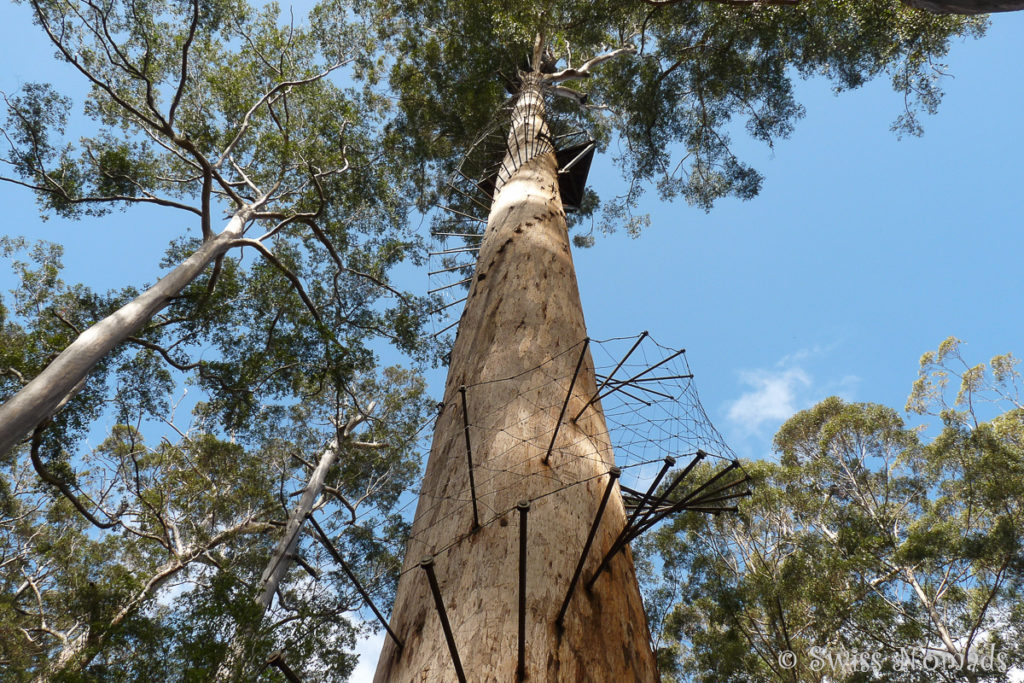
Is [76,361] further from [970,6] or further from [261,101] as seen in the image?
[970,6]

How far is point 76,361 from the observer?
4.61 metres

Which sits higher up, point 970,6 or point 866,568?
point 866,568

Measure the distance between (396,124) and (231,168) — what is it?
301 centimetres

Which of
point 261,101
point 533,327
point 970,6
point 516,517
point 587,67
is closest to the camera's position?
point 516,517

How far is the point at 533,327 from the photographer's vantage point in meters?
2.08

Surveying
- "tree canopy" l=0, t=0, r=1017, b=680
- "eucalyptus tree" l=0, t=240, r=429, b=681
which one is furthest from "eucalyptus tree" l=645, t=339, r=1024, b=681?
"eucalyptus tree" l=0, t=240, r=429, b=681

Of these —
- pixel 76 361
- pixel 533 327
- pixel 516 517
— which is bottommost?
pixel 516 517

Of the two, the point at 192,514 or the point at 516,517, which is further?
the point at 192,514

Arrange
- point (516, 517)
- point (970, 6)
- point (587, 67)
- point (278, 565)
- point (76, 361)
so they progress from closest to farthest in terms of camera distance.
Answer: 1. point (516, 517)
2. point (970, 6)
3. point (76, 361)
4. point (278, 565)
5. point (587, 67)

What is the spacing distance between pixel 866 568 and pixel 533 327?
10.6m

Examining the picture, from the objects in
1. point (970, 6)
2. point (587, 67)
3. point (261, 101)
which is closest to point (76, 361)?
point (261, 101)

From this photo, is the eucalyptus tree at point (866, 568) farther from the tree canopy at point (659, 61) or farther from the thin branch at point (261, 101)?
the thin branch at point (261, 101)

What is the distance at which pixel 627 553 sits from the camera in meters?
1.48

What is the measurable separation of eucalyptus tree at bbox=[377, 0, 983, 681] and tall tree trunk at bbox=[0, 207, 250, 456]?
364 centimetres
